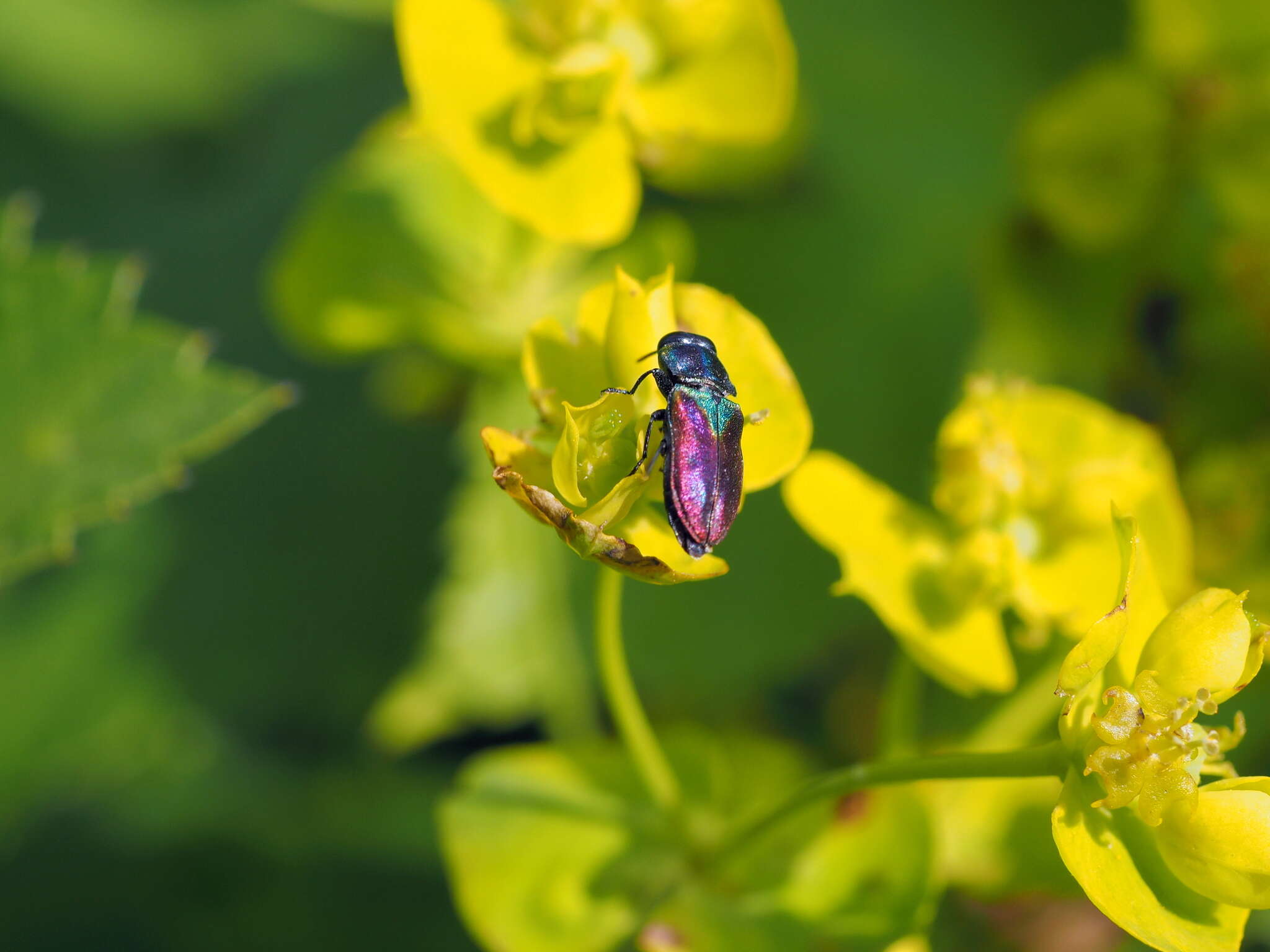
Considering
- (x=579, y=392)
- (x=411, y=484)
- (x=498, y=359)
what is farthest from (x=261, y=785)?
(x=579, y=392)

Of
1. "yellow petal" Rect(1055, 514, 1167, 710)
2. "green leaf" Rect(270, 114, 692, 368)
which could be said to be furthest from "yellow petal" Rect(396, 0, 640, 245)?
"yellow petal" Rect(1055, 514, 1167, 710)

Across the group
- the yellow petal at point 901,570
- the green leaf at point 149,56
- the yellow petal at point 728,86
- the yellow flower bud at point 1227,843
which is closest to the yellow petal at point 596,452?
the yellow petal at point 901,570

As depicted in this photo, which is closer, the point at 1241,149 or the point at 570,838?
the point at 570,838

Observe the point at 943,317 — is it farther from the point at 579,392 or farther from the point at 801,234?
the point at 579,392

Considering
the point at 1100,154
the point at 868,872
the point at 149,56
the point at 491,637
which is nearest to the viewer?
the point at 868,872

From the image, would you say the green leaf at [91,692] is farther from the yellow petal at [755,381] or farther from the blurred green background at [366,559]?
the yellow petal at [755,381]

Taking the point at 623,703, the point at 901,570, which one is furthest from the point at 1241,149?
the point at 623,703

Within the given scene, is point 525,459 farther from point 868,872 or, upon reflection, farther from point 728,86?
point 728,86
